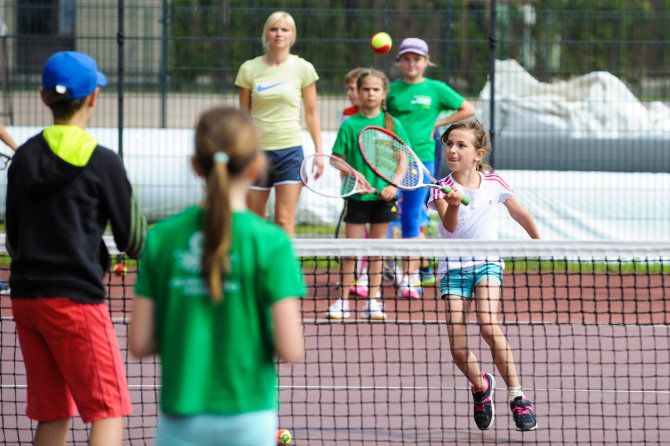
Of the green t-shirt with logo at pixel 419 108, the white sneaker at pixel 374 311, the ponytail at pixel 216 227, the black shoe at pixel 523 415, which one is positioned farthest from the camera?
the green t-shirt with logo at pixel 419 108

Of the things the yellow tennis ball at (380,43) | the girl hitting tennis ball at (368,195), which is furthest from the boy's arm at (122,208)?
the yellow tennis ball at (380,43)

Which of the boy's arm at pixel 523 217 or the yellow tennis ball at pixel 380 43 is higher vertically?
the yellow tennis ball at pixel 380 43

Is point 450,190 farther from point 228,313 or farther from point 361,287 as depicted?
point 361,287

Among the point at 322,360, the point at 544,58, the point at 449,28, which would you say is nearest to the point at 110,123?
the point at 449,28

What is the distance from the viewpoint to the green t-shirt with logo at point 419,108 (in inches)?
310

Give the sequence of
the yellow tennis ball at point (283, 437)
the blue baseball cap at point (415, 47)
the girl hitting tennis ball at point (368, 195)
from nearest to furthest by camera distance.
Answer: the yellow tennis ball at point (283, 437)
the girl hitting tennis ball at point (368, 195)
the blue baseball cap at point (415, 47)

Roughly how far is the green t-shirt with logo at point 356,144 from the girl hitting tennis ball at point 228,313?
4668mm

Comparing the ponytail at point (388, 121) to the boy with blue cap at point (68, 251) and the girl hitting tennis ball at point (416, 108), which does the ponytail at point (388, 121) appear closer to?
the girl hitting tennis ball at point (416, 108)

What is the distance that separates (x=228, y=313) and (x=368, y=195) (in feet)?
15.7

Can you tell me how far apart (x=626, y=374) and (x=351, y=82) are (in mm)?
3377

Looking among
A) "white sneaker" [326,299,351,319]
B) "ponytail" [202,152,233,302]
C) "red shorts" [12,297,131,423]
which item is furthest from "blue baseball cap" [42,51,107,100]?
"white sneaker" [326,299,351,319]

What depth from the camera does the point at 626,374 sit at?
19.2 feet

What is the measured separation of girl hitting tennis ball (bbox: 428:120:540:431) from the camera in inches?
188

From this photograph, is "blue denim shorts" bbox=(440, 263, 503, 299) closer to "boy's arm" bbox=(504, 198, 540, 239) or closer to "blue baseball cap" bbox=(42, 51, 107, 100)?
"boy's arm" bbox=(504, 198, 540, 239)
